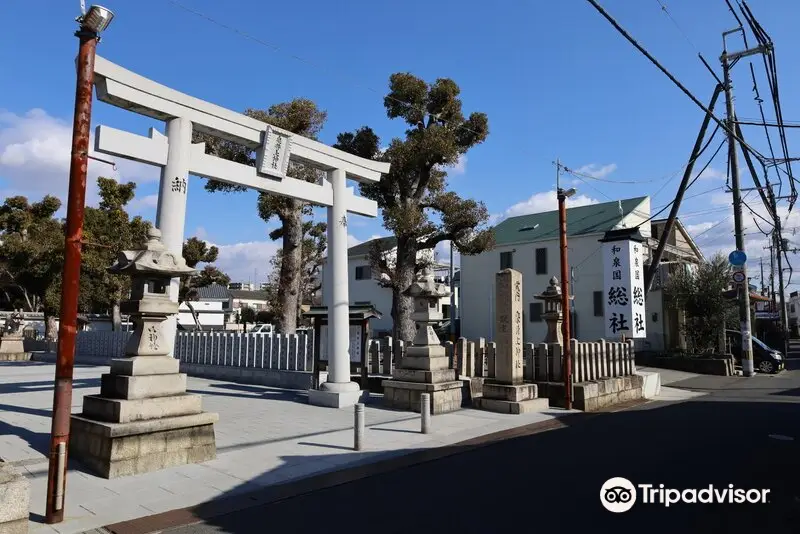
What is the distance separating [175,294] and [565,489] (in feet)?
24.1

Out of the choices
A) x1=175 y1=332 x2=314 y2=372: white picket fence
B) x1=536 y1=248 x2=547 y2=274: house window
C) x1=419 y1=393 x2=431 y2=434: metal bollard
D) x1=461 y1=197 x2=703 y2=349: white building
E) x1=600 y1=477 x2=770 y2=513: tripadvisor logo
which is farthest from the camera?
x1=536 y1=248 x2=547 y2=274: house window

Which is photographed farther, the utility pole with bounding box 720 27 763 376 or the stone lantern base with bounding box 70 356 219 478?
the utility pole with bounding box 720 27 763 376

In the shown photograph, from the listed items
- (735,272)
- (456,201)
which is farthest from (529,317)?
(456,201)

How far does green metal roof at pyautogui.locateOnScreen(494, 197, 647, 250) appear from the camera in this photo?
106ft

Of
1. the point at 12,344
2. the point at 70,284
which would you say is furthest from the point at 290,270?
the point at 12,344

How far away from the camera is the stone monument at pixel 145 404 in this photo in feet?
22.7

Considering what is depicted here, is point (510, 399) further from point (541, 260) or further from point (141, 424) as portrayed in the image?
point (541, 260)

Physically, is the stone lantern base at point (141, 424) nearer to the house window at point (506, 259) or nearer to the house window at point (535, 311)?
the house window at point (535, 311)

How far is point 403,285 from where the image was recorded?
64.7 feet

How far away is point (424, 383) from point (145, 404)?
250 inches

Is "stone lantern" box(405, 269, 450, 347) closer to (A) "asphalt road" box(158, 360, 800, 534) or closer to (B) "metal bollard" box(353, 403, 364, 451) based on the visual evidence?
(A) "asphalt road" box(158, 360, 800, 534)

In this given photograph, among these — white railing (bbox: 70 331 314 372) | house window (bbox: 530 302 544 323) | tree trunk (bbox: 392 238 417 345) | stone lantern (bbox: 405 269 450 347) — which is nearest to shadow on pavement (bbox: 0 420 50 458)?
white railing (bbox: 70 331 314 372)

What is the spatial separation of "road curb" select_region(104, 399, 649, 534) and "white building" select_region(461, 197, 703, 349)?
22621mm

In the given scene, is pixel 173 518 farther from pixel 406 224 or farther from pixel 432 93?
pixel 432 93
